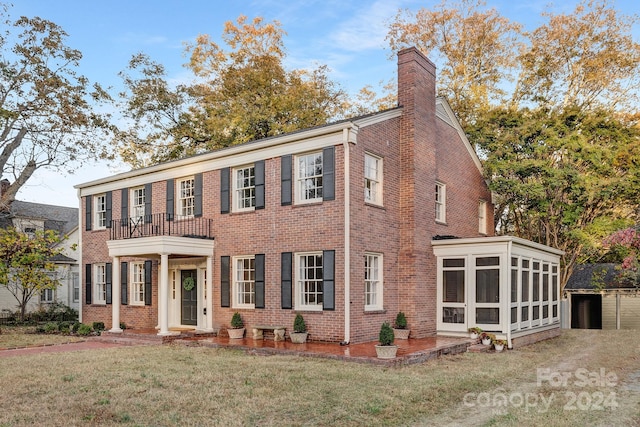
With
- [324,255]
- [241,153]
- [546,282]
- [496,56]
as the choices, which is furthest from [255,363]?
[496,56]

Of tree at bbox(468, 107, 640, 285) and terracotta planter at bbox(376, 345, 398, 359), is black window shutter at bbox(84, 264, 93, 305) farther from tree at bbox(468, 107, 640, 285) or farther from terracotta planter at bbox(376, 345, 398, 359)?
tree at bbox(468, 107, 640, 285)

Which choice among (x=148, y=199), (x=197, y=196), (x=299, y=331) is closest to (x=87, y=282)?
(x=148, y=199)

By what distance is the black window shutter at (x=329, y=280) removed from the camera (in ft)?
47.8

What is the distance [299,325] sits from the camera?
14820mm

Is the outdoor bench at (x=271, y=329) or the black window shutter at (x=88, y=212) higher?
the black window shutter at (x=88, y=212)

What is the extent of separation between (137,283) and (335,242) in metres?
8.92

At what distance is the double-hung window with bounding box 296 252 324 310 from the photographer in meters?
15.2

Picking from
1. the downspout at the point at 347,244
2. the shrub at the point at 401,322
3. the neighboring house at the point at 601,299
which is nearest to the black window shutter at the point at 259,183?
the downspout at the point at 347,244

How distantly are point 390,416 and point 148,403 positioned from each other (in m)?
3.55

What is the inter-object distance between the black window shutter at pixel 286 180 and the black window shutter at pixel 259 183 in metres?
0.78

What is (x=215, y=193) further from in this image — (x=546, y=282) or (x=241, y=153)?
(x=546, y=282)

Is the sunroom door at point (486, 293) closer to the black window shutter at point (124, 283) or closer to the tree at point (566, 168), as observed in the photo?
the tree at point (566, 168)

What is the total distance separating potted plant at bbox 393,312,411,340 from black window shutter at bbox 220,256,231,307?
5096mm

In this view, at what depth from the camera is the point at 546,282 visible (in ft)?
62.1
